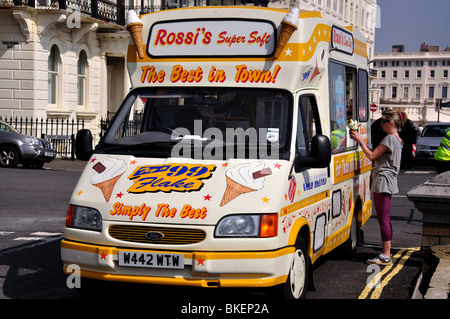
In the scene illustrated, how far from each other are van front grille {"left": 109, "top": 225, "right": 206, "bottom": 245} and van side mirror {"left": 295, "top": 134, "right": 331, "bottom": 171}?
1.26 metres

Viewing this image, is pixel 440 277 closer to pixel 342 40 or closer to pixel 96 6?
pixel 342 40

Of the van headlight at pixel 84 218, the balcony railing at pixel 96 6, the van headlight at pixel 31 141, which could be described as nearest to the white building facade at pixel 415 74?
the balcony railing at pixel 96 6

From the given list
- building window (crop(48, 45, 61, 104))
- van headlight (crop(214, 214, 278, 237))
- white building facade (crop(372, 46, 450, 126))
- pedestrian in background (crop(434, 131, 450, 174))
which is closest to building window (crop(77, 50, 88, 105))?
building window (crop(48, 45, 61, 104))

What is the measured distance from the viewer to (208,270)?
5.74 metres

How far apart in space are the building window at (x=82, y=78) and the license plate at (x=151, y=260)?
25.2 metres

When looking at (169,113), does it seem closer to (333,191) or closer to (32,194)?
(333,191)

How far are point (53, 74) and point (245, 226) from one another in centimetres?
2343

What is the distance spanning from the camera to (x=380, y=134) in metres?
21.5

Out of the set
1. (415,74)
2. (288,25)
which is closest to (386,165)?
(288,25)

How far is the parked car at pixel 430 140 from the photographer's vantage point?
28594mm

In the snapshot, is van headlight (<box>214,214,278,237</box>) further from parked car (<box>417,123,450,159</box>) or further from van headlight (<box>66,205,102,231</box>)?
parked car (<box>417,123,450,159</box>)

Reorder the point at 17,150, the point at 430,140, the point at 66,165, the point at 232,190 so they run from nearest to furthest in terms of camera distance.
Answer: the point at 232,190
the point at 17,150
the point at 66,165
the point at 430,140
